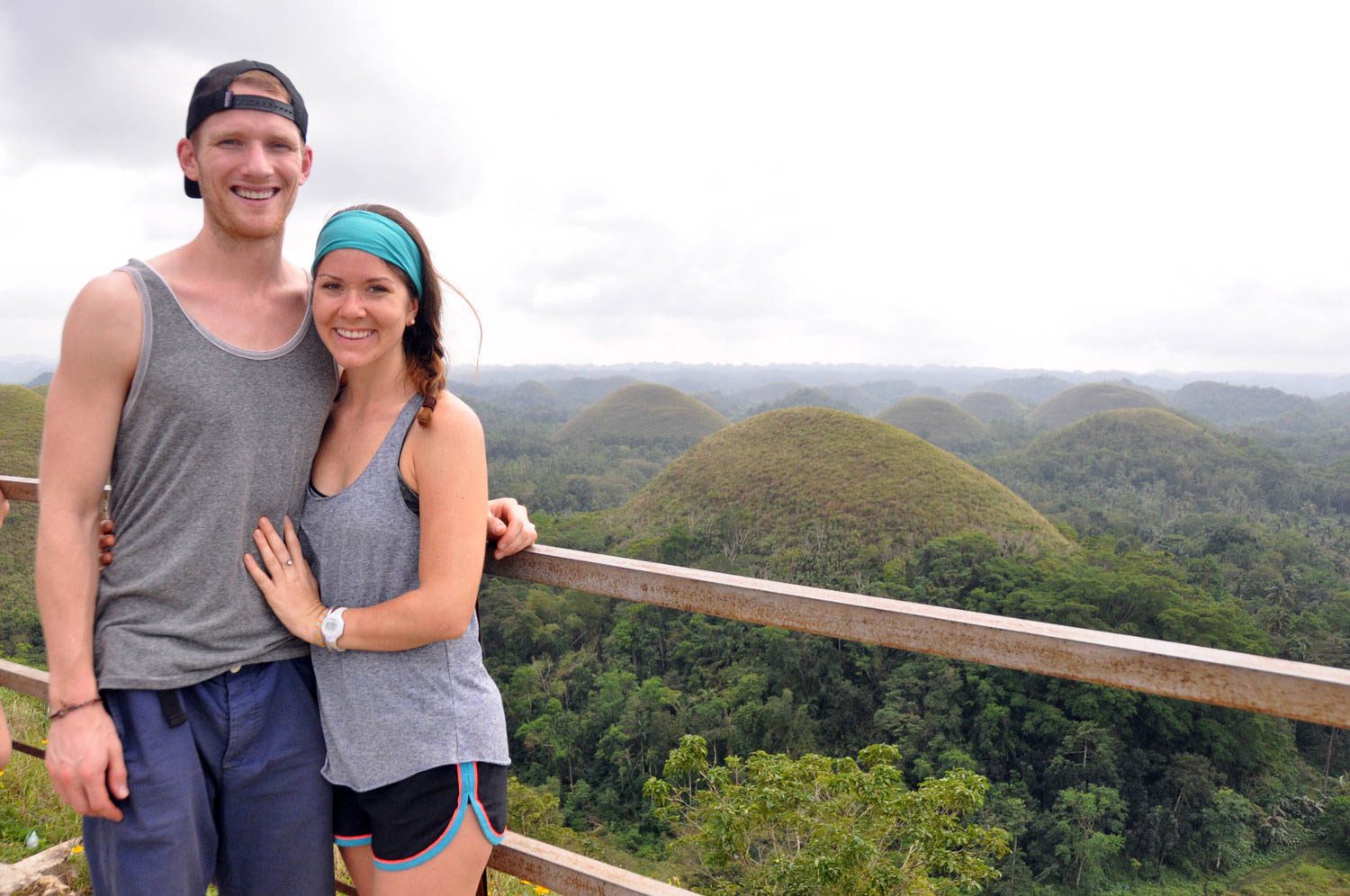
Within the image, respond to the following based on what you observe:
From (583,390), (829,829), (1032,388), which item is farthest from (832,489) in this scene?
(1032,388)

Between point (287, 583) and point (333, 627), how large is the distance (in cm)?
11

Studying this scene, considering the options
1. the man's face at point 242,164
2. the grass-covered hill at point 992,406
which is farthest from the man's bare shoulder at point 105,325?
the grass-covered hill at point 992,406

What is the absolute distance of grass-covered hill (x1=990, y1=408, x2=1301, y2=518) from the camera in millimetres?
43781

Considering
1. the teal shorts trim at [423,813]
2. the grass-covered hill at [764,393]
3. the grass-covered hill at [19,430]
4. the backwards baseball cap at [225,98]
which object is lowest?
the grass-covered hill at [764,393]

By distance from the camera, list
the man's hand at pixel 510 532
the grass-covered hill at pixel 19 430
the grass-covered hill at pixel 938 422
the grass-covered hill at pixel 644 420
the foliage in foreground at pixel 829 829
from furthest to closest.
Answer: the grass-covered hill at pixel 938 422
the grass-covered hill at pixel 644 420
the grass-covered hill at pixel 19 430
the foliage in foreground at pixel 829 829
the man's hand at pixel 510 532

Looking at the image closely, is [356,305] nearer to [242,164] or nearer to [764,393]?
[242,164]

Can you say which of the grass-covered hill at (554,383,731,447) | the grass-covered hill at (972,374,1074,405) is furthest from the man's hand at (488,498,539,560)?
the grass-covered hill at (972,374,1074,405)

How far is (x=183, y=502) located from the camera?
1.22 metres

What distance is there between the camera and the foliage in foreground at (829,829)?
9.18 meters

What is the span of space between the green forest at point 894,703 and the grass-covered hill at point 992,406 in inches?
2830

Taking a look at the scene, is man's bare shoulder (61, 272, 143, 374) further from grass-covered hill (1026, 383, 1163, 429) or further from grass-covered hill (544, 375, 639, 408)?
grass-covered hill (544, 375, 639, 408)

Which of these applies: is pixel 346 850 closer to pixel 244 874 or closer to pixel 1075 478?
pixel 244 874

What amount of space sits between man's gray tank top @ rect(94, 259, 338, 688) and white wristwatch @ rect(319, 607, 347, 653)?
12 cm

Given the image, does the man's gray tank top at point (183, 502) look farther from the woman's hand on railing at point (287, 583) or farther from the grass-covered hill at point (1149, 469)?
the grass-covered hill at point (1149, 469)
